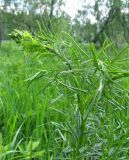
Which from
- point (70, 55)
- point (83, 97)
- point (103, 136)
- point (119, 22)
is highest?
point (119, 22)

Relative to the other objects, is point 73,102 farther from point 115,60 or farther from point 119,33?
point 119,33

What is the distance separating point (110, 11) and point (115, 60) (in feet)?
45.4

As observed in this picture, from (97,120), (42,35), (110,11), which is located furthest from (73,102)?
(110,11)

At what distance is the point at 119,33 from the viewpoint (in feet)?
48.2

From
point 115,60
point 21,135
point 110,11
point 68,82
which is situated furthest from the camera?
point 110,11

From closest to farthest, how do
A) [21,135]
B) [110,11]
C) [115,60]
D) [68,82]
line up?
[115,60]
[68,82]
[21,135]
[110,11]

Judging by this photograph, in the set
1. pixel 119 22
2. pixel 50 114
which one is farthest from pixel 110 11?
pixel 50 114

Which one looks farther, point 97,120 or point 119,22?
point 119,22

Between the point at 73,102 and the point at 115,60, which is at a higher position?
Answer: the point at 115,60

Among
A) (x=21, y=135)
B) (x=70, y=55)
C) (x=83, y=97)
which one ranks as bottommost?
(x=21, y=135)

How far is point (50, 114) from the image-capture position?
4.76 feet

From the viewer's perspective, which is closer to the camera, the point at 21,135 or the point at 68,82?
the point at 68,82

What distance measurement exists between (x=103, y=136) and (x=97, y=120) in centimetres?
4

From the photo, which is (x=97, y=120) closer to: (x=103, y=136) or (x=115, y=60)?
(x=103, y=136)
